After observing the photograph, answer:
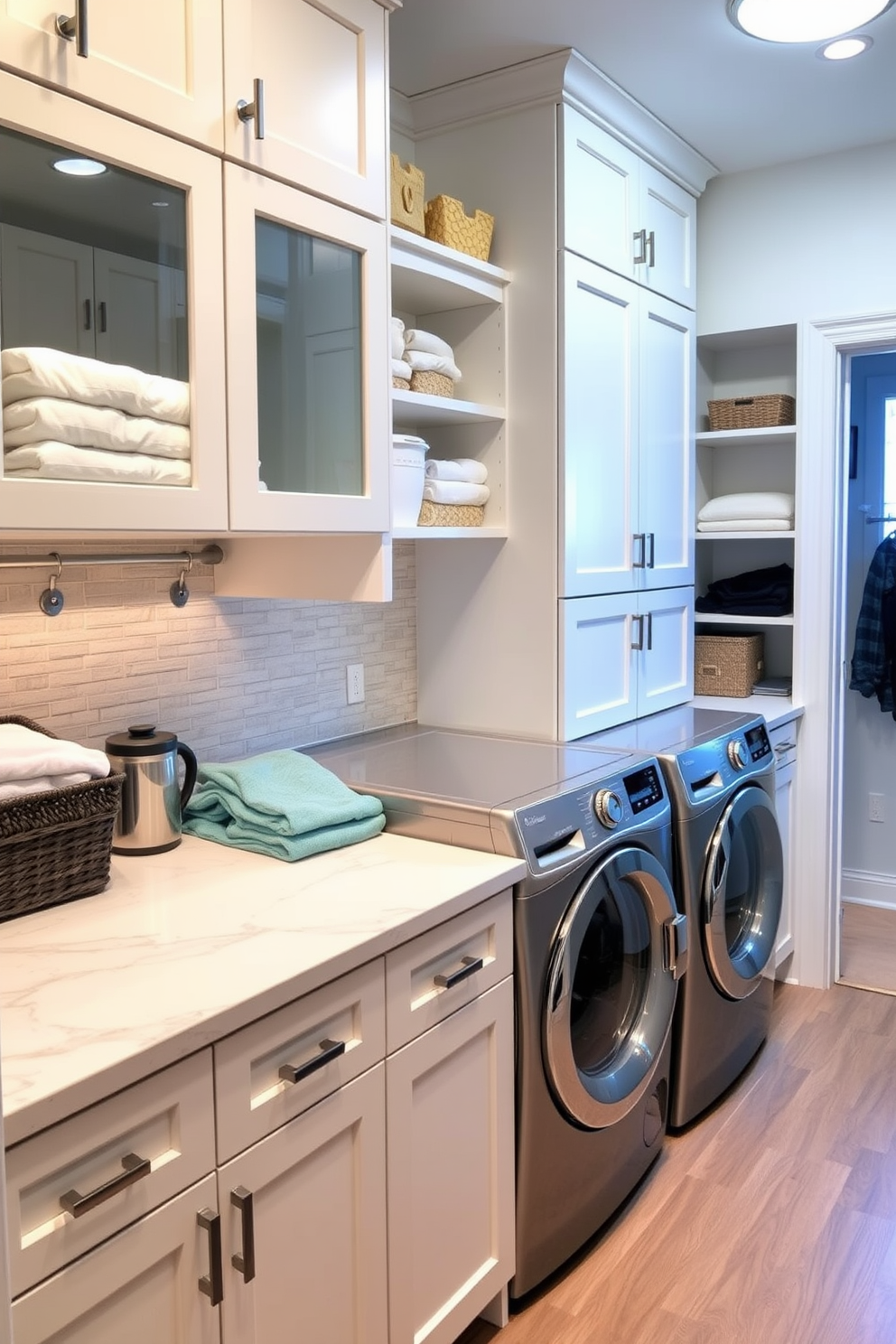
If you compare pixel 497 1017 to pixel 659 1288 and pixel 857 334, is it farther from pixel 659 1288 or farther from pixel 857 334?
pixel 857 334

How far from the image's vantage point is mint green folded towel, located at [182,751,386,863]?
1.78 m

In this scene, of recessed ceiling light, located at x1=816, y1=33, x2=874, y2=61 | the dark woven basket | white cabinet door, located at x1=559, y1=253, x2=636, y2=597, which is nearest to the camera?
the dark woven basket

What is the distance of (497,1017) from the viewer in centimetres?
175

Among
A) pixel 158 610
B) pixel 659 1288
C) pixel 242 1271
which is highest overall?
pixel 158 610

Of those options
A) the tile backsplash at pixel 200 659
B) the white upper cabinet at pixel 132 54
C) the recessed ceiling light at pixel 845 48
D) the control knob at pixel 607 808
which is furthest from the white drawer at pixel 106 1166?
the recessed ceiling light at pixel 845 48

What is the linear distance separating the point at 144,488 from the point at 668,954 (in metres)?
1.45

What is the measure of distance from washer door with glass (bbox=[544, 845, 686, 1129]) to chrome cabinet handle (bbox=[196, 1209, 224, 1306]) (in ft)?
2.45

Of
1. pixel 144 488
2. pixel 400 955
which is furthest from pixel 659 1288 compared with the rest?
pixel 144 488

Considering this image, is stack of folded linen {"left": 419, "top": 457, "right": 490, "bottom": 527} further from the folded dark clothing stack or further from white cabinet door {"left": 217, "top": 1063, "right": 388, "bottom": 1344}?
white cabinet door {"left": 217, "top": 1063, "right": 388, "bottom": 1344}

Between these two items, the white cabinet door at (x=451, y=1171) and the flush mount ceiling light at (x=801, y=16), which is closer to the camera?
the white cabinet door at (x=451, y=1171)

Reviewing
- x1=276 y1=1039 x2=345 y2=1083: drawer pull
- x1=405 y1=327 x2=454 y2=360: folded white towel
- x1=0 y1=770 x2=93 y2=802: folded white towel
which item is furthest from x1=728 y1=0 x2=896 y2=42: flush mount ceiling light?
x1=276 y1=1039 x2=345 y2=1083: drawer pull

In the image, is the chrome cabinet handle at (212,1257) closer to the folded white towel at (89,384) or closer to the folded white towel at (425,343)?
the folded white towel at (89,384)

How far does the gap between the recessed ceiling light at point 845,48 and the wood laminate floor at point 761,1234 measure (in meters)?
2.46

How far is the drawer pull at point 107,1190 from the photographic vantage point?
3.46ft
